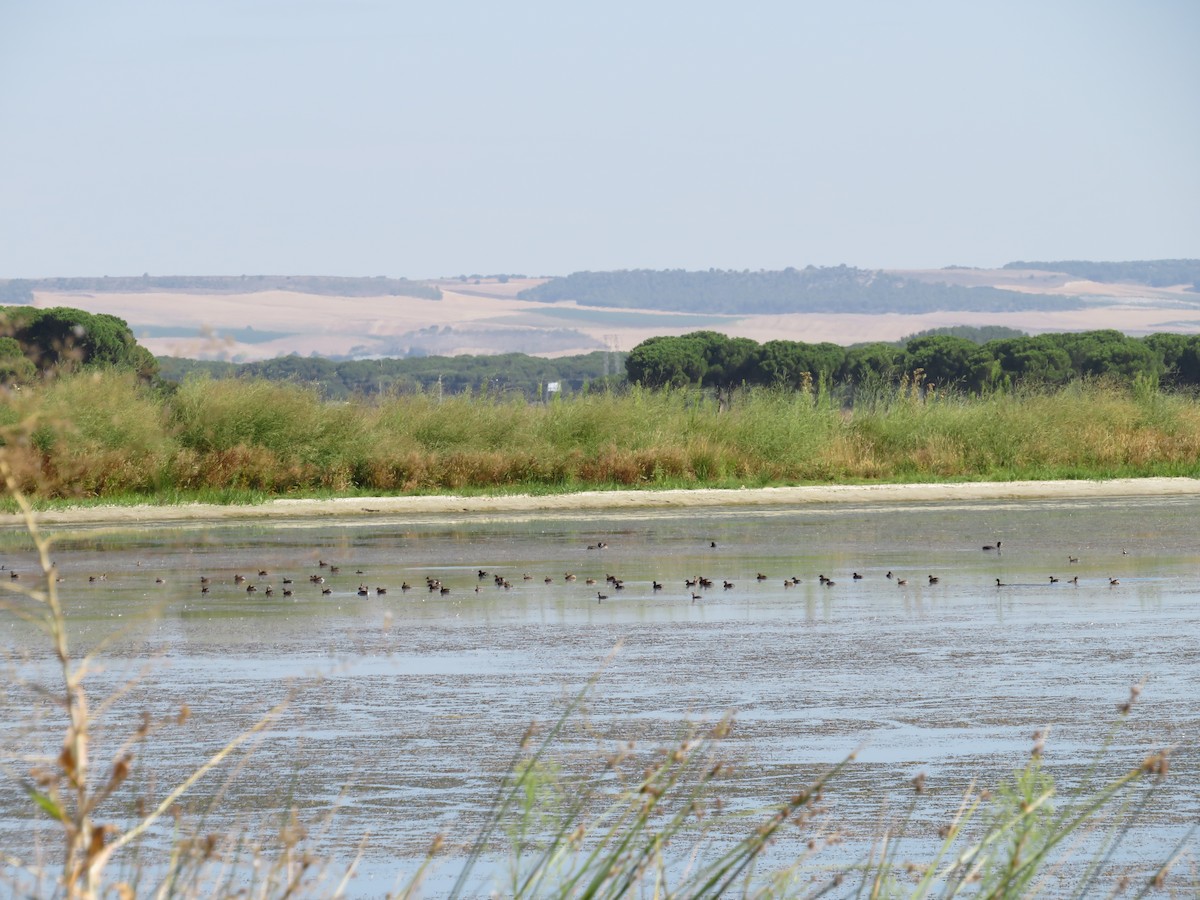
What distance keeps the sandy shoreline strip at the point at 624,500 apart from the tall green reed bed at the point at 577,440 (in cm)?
102

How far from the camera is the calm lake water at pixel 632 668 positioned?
8.23 meters

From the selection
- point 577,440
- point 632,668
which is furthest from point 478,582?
point 577,440

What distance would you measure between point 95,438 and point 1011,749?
27097 mm

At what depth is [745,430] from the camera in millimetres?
38875

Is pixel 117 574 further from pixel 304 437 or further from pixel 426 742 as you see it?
pixel 304 437

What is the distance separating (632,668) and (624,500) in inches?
849

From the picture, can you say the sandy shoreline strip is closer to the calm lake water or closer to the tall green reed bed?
the tall green reed bed

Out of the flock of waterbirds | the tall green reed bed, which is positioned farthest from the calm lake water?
the tall green reed bed

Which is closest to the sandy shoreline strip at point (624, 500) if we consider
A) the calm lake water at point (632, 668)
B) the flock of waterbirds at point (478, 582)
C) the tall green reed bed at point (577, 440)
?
the tall green reed bed at point (577, 440)

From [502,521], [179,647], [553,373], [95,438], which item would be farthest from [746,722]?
[553,373]

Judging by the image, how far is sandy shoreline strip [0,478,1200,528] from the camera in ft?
102

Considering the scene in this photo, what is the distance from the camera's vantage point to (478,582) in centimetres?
1903

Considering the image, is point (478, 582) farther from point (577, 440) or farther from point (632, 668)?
point (577, 440)

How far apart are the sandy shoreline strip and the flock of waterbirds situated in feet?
34.3
